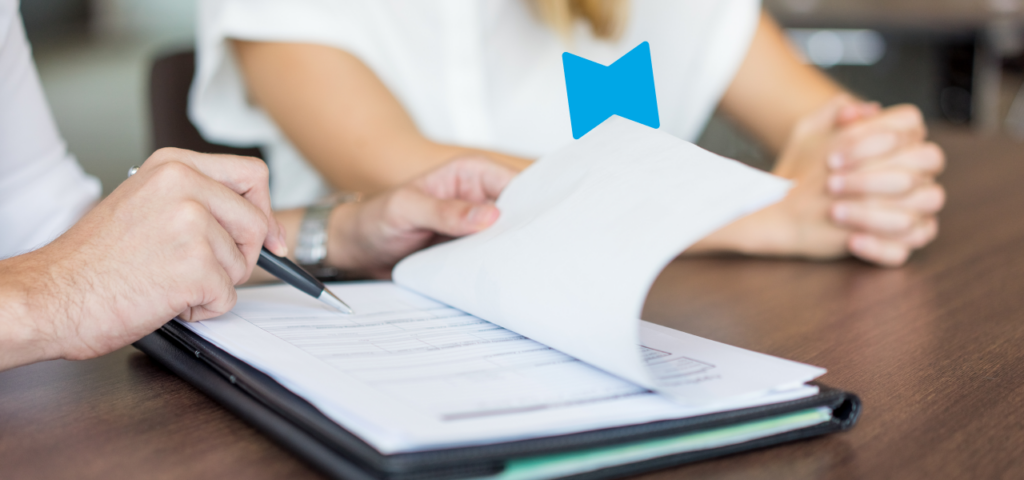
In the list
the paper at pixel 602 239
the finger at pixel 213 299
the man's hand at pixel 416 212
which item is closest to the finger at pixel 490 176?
the man's hand at pixel 416 212

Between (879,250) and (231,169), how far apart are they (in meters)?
0.60

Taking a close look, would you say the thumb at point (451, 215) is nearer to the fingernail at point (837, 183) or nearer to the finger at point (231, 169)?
the finger at point (231, 169)

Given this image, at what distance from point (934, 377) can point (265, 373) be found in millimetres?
356

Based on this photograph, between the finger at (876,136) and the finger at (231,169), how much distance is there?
1.92ft

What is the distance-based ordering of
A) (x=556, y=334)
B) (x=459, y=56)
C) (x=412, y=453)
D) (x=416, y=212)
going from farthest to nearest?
(x=459, y=56) < (x=416, y=212) < (x=556, y=334) < (x=412, y=453)

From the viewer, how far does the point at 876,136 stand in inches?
30.1

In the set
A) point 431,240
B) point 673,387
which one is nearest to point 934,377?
point 673,387

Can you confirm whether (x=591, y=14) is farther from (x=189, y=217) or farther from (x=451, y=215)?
(x=189, y=217)

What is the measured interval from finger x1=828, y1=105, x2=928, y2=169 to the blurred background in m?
1.88

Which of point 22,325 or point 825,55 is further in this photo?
point 825,55

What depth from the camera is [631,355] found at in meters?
0.33

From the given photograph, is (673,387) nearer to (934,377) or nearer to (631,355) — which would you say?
(631,355)

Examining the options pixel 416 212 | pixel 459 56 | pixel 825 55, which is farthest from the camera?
pixel 825 55

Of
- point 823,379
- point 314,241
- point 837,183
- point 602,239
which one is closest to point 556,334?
point 602,239
